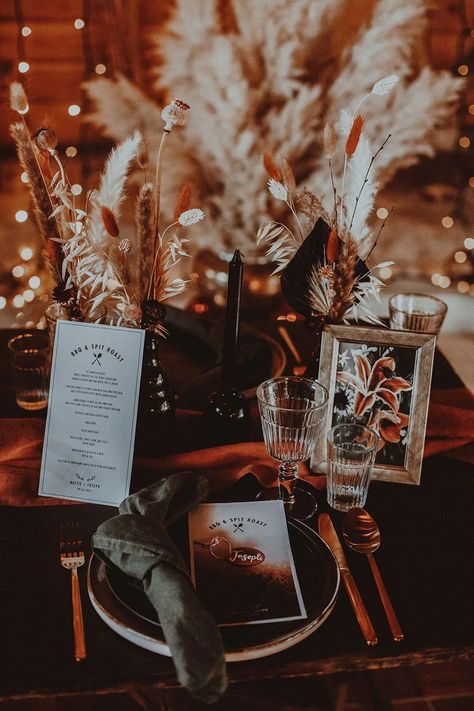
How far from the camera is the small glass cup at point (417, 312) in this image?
1535mm

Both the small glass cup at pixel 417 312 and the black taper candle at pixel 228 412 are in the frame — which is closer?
the black taper candle at pixel 228 412

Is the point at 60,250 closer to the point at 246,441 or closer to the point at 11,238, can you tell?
the point at 246,441

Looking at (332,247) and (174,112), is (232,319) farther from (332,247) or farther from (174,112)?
(174,112)

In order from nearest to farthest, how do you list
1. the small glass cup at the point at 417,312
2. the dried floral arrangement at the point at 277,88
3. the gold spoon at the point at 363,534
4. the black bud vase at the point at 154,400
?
1. the gold spoon at the point at 363,534
2. the black bud vase at the point at 154,400
3. the small glass cup at the point at 417,312
4. the dried floral arrangement at the point at 277,88

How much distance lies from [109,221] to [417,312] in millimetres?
767

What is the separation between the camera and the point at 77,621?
0.93 metres

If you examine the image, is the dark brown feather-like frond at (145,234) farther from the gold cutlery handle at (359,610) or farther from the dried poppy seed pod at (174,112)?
the gold cutlery handle at (359,610)

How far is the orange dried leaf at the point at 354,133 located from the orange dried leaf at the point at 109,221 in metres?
0.39

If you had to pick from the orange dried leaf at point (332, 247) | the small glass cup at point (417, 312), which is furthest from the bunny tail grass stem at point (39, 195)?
the small glass cup at point (417, 312)

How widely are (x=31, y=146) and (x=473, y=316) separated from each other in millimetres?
2089

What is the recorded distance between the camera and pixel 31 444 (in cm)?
127

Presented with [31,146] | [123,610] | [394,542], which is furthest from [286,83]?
[123,610]

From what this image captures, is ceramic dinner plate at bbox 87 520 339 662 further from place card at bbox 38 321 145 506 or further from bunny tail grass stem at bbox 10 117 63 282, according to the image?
bunny tail grass stem at bbox 10 117 63 282

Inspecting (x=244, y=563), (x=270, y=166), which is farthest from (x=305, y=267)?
(x=244, y=563)
